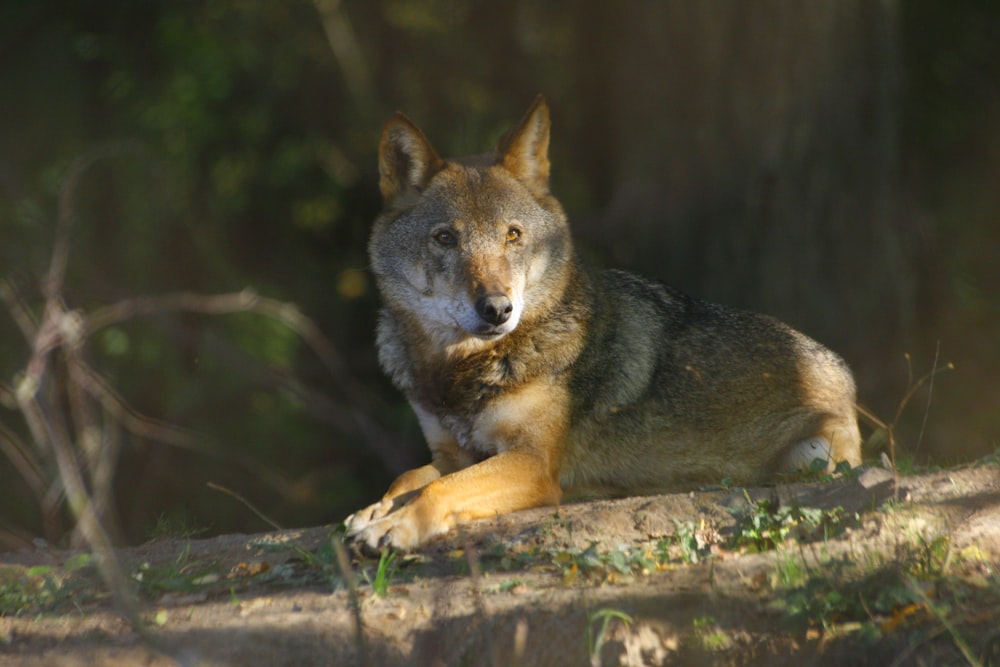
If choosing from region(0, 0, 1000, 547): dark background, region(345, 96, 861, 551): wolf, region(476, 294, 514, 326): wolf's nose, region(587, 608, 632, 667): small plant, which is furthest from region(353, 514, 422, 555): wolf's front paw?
region(0, 0, 1000, 547): dark background

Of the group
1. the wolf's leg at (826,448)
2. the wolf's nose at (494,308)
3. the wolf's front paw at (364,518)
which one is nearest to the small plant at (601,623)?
the wolf's front paw at (364,518)

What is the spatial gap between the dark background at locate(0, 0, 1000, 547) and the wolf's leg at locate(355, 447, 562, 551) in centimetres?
282

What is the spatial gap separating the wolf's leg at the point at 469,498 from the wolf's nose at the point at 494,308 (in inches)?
27.8

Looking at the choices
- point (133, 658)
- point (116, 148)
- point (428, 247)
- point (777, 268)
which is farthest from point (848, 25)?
point (133, 658)

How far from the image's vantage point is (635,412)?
5.85 metres

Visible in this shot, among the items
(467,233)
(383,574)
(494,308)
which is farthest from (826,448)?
(383,574)

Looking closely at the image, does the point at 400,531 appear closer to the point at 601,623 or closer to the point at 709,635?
the point at 601,623

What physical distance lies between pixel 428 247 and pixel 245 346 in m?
3.62

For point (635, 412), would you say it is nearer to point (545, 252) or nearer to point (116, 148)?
point (545, 252)

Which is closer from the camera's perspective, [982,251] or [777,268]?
[777,268]

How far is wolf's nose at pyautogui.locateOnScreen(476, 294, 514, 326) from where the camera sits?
5160mm

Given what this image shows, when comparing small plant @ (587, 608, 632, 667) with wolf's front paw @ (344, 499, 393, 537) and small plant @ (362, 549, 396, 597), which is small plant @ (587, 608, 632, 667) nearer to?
small plant @ (362, 549, 396, 597)

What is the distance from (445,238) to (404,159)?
66 cm

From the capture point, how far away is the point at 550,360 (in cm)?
566
